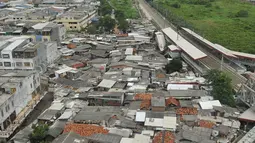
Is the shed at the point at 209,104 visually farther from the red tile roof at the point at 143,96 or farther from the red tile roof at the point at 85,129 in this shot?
the red tile roof at the point at 85,129

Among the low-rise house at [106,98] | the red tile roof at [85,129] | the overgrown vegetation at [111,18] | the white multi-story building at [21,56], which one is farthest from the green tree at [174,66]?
the overgrown vegetation at [111,18]

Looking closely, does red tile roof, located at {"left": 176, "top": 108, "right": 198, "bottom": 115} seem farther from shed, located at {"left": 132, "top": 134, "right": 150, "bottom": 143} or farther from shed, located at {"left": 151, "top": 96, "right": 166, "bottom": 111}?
shed, located at {"left": 132, "top": 134, "right": 150, "bottom": 143}

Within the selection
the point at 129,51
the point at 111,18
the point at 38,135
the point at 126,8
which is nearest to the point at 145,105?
the point at 38,135

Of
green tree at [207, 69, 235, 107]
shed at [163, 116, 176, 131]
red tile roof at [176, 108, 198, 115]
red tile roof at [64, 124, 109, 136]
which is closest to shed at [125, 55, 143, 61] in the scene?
green tree at [207, 69, 235, 107]

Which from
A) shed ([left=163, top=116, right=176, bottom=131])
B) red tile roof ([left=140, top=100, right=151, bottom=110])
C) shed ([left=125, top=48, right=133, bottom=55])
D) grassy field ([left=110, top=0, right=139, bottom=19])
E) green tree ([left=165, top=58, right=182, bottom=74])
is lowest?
shed ([left=163, top=116, right=176, bottom=131])

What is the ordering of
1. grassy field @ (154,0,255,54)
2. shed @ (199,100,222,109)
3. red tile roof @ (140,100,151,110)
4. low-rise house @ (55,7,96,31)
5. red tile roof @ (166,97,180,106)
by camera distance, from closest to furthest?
red tile roof @ (140,100,151,110)
shed @ (199,100,222,109)
red tile roof @ (166,97,180,106)
grassy field @ (154,0,255,54)
low-rise house @ (55,7,96,31)

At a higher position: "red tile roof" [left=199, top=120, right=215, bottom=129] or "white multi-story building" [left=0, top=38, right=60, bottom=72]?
"white multi-story building" [left=0, top=38, right=60, bottom=72]

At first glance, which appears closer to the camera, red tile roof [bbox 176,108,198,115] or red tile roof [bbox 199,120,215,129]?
red tile roof [bbox 199,120,215,129]
